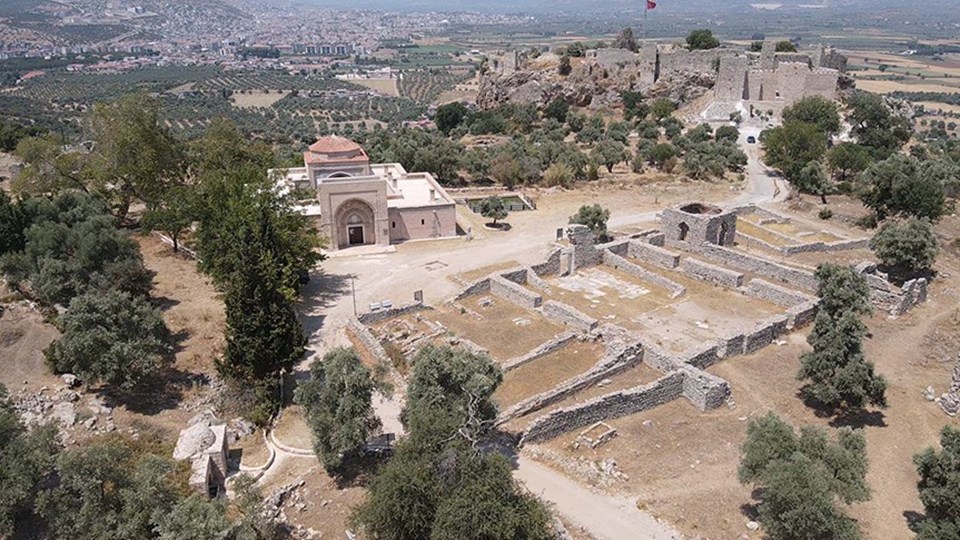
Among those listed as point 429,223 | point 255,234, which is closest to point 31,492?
point 255,234

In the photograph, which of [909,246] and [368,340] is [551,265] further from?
[909,246]

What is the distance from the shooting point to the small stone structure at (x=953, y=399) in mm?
22828

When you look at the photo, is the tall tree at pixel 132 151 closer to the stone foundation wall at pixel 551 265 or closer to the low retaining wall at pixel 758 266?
the stone foundation wall at pixel 551 265

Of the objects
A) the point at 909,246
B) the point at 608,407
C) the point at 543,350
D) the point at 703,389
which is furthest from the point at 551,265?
the point at 909,246

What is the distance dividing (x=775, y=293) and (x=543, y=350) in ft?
41.4

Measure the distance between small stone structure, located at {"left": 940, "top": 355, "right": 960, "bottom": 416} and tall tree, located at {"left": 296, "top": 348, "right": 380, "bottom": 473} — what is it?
19.4 m

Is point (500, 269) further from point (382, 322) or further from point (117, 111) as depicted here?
point (117, 111)

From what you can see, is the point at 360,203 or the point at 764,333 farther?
the point at 360,203

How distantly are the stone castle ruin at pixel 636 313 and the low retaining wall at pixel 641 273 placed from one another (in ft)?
0.22

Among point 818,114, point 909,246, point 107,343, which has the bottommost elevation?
point 107,343

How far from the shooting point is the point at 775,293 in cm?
3142

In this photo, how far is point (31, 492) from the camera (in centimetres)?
1766

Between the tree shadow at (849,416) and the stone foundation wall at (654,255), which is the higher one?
the stone foundation wall at (654,255)

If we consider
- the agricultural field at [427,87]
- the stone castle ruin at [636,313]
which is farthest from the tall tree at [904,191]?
the agricultural field at [427,87]
